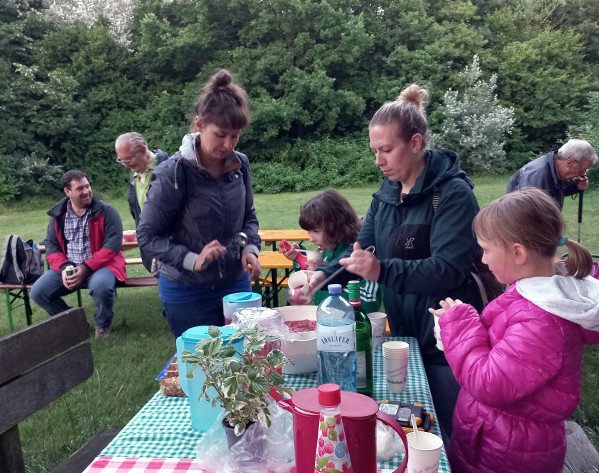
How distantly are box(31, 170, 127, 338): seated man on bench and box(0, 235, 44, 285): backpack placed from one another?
0.69 feet

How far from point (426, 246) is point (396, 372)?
1.63 feet

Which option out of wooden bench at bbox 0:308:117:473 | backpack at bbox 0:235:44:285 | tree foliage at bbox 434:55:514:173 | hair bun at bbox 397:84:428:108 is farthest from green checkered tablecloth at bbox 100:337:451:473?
tree foliage at bbox 434:55:514:173

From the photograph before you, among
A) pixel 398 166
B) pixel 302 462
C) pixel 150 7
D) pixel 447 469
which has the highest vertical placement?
pixel 150 7

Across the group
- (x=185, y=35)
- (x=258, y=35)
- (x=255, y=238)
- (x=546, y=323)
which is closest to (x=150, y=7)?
(x=185, y=35)

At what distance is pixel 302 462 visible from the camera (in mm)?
964

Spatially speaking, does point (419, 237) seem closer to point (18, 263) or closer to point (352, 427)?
point (352, 427)

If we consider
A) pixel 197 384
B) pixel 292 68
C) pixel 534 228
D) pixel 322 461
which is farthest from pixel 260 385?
pixel 292 68

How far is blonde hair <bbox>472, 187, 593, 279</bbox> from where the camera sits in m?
1.34

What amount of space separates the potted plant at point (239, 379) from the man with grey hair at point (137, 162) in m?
3.67

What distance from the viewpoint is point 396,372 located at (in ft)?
4.92

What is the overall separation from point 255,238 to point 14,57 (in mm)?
19004

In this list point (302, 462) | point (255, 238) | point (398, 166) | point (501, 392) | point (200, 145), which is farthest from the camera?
point (255, 238)

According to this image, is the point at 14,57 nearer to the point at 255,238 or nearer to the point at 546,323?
the point at 255,238

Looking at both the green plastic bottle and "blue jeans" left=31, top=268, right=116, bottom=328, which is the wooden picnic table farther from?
the green plastic bottle
